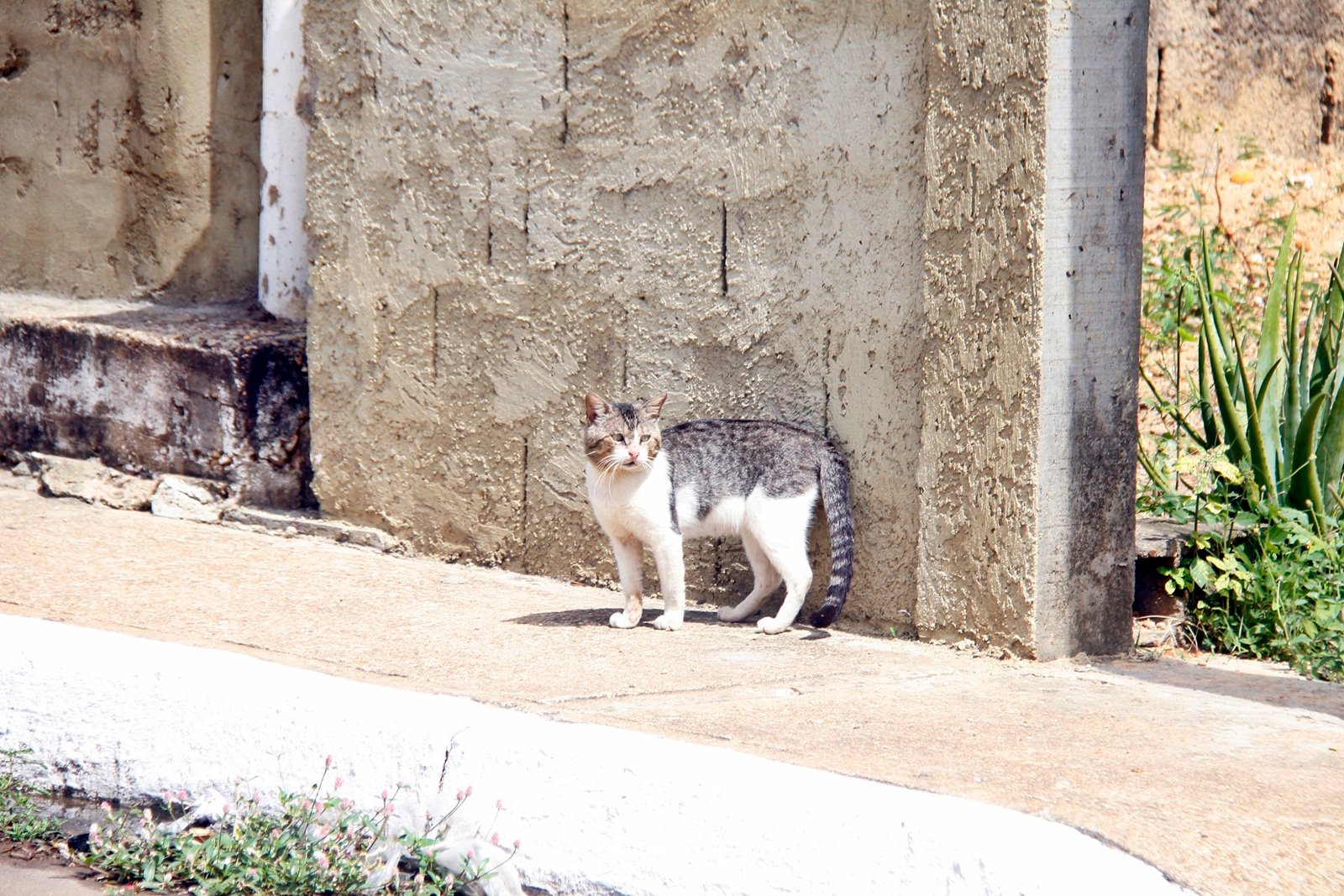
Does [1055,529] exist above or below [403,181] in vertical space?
below

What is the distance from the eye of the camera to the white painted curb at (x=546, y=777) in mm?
2318

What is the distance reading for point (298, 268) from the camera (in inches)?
228

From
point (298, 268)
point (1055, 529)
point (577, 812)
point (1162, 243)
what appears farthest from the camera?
point (1162, 243)

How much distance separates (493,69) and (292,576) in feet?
6.02

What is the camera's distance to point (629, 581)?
4.23 metres

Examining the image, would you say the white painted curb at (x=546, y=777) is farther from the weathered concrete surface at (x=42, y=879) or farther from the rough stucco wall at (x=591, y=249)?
the rough stucco wall at (x=591, y=249)

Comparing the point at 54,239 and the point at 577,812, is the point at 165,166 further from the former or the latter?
the point at 577,812

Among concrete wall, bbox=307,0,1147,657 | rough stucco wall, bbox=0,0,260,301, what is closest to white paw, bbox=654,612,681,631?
concrete wall, bbox=307,0,1147,657

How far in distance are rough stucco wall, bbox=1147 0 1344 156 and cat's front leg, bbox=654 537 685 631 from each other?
17.4 feet

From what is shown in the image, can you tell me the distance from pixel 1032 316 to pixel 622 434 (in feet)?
3.92

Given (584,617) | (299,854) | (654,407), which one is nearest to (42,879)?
(299,854)

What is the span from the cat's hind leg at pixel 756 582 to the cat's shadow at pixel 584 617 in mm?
40

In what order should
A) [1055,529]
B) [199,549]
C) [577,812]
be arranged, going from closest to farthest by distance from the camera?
[577,812]
[1055,529]
[199,549]

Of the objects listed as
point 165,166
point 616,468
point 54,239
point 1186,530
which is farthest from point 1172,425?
point 54,239
